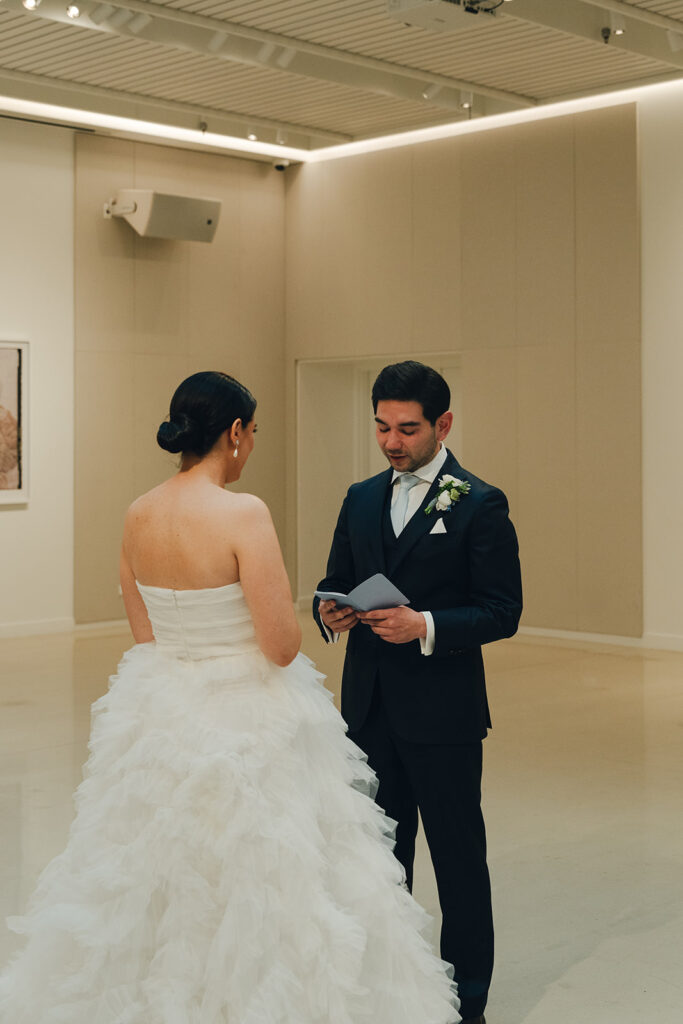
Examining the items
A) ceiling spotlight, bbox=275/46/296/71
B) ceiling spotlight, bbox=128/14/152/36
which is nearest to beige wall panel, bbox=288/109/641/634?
ceiling spotlight, bbox=275/46/296/71

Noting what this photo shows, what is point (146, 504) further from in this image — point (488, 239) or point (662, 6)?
point (488, 239)

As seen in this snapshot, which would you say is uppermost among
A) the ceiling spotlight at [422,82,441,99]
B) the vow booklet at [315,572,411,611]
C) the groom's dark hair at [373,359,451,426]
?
the ceiling spotlight at [422,82,441,99]

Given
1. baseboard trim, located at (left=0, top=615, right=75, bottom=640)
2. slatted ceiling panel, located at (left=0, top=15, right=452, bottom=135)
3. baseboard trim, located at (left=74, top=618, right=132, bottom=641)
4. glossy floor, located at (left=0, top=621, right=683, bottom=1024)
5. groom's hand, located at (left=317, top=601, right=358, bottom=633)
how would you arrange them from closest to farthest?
groom's hand, located at (left=317, top=601, right=358, bottom=633)
glossy floor, located at (left=0, top=621, right=683, bottom=1024)
slatted ceiling panel, located at (left=0, top=15, right=452, bottom=135)
baseboard trim, located at (left=0, top=615, right=75, bottom=640)
baseboard trim, located at (left=74, top=618, right=132, bottom=641)

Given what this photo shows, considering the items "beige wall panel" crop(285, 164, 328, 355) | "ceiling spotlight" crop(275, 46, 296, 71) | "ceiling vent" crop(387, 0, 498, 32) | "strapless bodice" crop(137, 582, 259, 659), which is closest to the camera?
"strapless bodice" crop(137, 582, 259, 659)

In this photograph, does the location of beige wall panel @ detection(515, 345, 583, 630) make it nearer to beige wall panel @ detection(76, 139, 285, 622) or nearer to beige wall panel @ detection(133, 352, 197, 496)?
beige wall panel @ detection(76, 139, 285, 622)

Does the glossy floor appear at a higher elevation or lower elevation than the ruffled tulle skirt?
lower

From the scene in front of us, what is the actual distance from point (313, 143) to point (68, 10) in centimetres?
478

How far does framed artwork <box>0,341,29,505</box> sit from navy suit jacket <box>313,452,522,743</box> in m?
8.36

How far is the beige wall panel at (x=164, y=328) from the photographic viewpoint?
11.9 meters

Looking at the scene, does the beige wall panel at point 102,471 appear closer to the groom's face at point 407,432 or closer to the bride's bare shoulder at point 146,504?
the groom's face at point 407,432

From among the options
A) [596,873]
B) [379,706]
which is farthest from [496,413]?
[379,706]

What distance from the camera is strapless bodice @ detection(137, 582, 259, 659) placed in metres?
2.96

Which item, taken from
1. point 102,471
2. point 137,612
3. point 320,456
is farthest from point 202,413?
point 320,456

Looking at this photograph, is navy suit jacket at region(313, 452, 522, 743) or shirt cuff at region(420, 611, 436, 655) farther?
navy suit jacket at region(313, 452, 522, 743)
